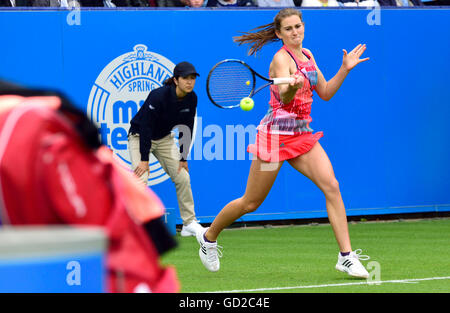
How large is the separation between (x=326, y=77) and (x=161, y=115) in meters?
2.21

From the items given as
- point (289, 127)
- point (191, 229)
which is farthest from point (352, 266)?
point (191, 229)

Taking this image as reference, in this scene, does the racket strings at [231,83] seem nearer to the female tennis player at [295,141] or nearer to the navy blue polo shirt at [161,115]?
the female tennis player at [295,141]

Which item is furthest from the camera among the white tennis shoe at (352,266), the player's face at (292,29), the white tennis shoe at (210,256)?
the white tennis shoe at (210,256)

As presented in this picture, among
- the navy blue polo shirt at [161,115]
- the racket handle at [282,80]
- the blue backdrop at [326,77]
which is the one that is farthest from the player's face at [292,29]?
the blue backdrop at [326,77]

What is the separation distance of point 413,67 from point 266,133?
16.4 feet

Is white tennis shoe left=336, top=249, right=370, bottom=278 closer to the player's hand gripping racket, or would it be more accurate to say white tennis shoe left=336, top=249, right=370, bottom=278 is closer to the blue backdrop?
the player's hand gripping racket

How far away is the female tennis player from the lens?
254 inches

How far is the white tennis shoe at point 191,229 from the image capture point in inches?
377

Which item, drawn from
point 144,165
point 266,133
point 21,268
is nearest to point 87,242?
point 21,268

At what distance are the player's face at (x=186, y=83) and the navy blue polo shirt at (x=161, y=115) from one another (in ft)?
0.37

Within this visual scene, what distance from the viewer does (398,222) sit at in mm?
11148

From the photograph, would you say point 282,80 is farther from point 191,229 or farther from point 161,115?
point 191,229

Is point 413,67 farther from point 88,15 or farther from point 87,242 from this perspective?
point 87,242
